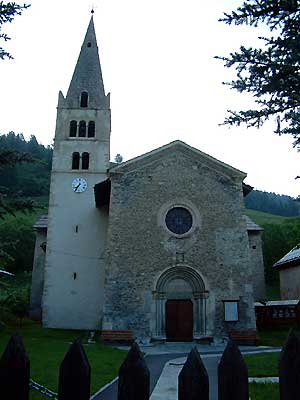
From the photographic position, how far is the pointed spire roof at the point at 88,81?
3027cm

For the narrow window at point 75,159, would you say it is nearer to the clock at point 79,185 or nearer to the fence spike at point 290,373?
the clock at point 79,185

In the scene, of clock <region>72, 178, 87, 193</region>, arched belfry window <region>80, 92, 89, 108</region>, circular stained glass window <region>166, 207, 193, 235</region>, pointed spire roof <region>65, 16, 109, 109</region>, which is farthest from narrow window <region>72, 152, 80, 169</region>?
circular stained glass window <region>166, 207, 193, 235</region>

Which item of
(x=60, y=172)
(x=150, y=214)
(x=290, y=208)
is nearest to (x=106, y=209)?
(x=60, y=172)

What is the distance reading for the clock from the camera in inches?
1112

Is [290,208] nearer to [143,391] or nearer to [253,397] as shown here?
[253,397]

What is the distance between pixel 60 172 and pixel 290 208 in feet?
231

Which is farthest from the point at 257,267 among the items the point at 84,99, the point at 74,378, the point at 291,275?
the point at 74,378

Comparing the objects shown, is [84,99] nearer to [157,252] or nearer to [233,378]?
[157,252]

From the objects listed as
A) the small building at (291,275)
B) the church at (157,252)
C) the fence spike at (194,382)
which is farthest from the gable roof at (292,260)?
the fence spike at (194,382)

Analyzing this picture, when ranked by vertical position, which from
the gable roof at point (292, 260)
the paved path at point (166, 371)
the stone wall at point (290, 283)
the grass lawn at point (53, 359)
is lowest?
the paved path at point (166, 371)

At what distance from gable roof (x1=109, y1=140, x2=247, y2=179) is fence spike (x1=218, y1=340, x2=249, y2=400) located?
68.1ft

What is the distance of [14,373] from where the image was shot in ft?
8.04

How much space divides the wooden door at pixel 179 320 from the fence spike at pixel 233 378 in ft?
65.5

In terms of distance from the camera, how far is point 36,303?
3005 centimetres
